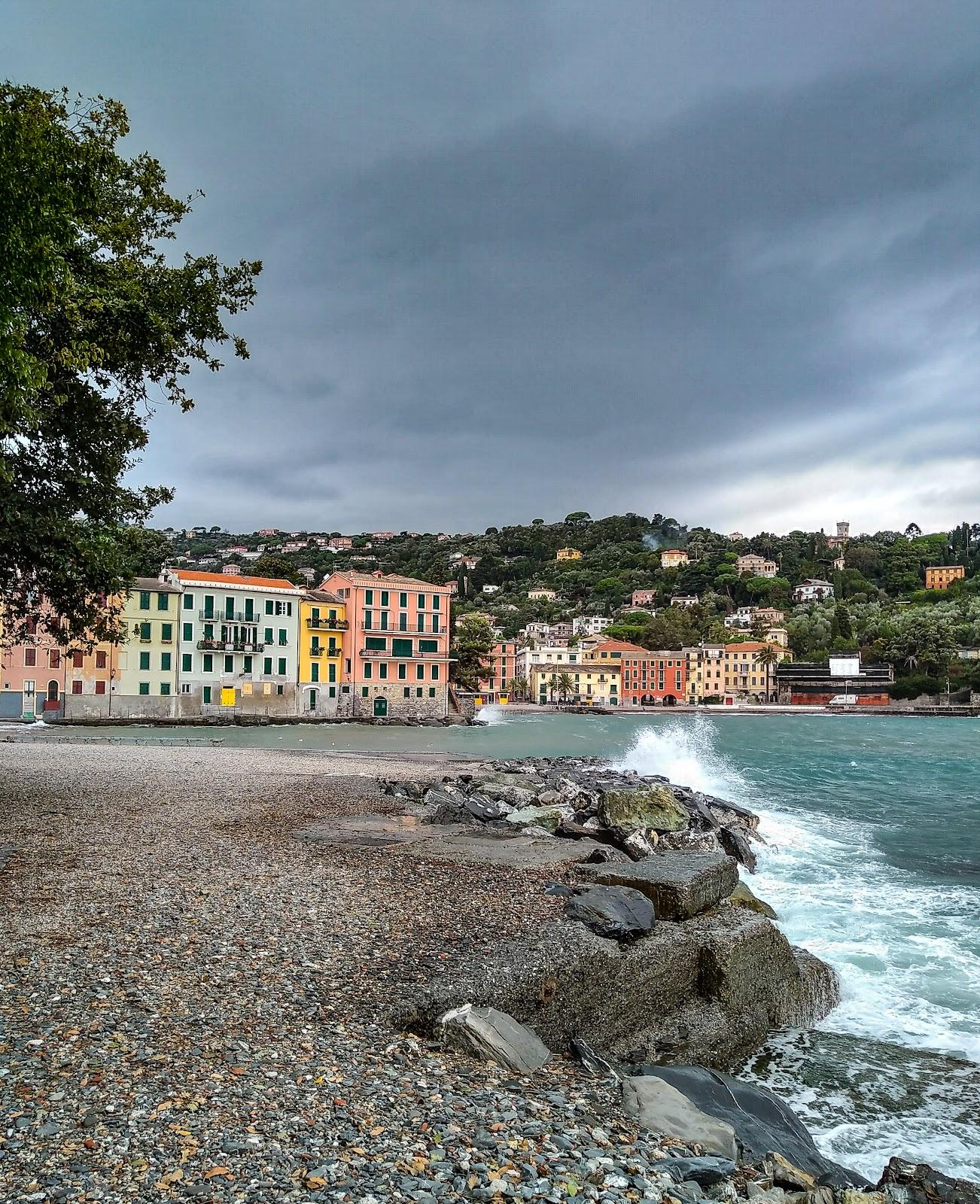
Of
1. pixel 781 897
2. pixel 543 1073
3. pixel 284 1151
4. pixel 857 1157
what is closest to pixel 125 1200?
pixel 284 1151

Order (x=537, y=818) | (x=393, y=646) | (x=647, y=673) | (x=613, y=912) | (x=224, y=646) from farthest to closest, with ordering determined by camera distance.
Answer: (x=647, y=673) → (x=393, y=646) → (x=224, y=646) → (x=537, y=818) → (x=613, y=912)

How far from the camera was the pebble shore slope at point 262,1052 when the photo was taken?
3.70m

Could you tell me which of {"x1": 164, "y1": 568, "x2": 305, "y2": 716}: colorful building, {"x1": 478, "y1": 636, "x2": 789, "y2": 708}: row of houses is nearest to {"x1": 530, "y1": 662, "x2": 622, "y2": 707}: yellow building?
{"x1": 478, "y1": 636, "x2": 789, "y2": 708}: row of houses

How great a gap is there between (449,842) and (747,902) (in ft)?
13.9

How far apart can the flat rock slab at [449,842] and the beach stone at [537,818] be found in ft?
4.02

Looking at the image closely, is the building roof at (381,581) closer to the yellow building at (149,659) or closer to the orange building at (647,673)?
the yellow building at (149,659)

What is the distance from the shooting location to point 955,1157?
5.93 metres

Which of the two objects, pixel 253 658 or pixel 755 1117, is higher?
pixel 253 658

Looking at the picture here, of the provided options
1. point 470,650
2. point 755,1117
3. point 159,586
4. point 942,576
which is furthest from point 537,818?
point 942,576

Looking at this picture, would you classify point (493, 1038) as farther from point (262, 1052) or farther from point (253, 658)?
point (253, 658)

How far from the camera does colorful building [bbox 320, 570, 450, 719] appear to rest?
67250 millimetres

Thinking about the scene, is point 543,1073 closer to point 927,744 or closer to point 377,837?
point 377,837

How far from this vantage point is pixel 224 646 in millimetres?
60500

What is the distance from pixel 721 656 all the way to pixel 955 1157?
135056mm
